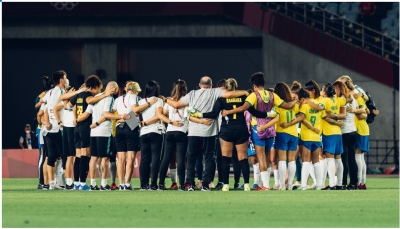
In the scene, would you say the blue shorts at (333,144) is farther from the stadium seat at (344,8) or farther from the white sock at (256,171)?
the stadium seat at (344,8)

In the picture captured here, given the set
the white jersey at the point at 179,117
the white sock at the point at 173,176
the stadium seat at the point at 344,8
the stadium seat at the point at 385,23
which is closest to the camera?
the white jersey at the point at 179,117

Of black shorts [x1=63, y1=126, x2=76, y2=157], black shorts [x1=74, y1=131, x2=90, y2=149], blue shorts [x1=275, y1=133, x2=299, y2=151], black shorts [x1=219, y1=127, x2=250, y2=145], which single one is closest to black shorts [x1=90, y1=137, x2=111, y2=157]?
black shorts [x1=74, y1=131, x2=90, y2=149]

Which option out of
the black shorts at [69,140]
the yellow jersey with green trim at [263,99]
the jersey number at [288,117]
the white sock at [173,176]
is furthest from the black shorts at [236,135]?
the black shorts at [69,140]

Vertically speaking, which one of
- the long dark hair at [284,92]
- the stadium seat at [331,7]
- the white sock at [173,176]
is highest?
the stadium seat at [331,7]

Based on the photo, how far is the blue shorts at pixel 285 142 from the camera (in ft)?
56.3

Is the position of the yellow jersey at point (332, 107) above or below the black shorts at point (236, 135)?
above

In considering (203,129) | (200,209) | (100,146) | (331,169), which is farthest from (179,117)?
(200,209)

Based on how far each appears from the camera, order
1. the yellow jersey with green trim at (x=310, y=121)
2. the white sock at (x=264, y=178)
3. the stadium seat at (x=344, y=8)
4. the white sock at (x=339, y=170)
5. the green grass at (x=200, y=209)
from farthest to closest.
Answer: the stadium seat at (x=344, y=8) < the white sock at (x=339, y=170) < the yellow jersey with green trim at (x=310, y=121) < the white sock at (x=264, y=178) < the green grass at (x=200, y=209)

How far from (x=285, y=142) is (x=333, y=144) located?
936 mm

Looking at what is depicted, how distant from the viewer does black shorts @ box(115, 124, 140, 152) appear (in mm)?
17000

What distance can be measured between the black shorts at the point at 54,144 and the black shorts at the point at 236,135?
3.04m

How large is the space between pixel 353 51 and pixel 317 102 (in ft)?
49.1

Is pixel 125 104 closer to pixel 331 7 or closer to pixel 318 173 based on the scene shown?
pixel 318 173

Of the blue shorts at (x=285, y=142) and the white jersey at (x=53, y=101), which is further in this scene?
the white jersey at (x=53, y=101)
